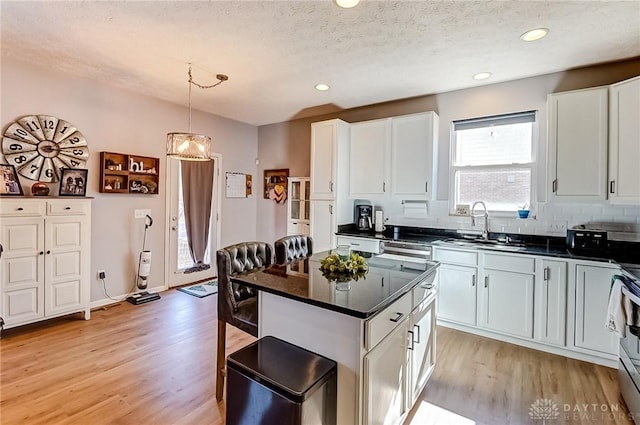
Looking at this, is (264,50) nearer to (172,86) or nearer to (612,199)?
(172,86)

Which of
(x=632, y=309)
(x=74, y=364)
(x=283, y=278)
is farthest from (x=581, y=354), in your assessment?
(x=74, y=364)

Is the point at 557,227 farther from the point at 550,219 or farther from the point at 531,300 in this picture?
the point at 531,300

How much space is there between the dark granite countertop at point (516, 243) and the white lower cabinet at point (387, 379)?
186 centimetres

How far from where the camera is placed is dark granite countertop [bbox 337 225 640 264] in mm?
2727

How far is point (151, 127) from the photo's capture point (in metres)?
4.25

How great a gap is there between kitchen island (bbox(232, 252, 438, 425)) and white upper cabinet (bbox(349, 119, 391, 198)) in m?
2.12

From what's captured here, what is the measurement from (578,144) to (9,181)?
5439 mm

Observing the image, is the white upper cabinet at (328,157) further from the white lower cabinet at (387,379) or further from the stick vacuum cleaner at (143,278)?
the white lower cabinet at (387,379)

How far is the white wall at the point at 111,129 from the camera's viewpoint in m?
3.25

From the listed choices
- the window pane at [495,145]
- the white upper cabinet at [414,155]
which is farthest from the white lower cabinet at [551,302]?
the white upper cabinet at [414,155]

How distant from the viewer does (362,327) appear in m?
1.41

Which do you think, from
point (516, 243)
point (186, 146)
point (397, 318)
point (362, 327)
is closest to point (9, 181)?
point (186, 146)

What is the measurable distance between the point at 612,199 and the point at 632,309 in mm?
1137

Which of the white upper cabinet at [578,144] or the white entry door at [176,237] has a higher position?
the white upper cabinet at [578,144]
